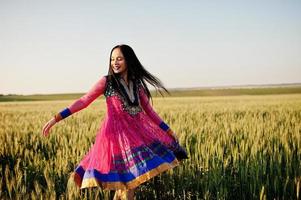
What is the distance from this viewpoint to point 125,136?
2080 millimetres

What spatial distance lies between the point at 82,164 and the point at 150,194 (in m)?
0.62

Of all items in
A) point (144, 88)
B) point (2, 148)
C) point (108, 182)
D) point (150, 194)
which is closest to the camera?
point (108, 182)

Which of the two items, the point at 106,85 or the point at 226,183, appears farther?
the point at 226,183

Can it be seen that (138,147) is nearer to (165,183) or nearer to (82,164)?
(82,164)

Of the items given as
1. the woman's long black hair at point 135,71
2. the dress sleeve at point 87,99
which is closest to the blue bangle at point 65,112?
the dress sleeve at point 87,99

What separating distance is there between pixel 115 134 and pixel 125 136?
0.07 m

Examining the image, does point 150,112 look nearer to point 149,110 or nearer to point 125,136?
point 149,110

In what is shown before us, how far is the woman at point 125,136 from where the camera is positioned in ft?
6.35

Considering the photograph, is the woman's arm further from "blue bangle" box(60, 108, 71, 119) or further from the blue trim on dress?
"blue bangle" box(60, 108, 71, 119)

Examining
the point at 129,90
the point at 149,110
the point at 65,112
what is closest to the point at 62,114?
the point at 65,112

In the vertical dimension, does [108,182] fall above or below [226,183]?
above

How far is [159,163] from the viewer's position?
6.40 feet

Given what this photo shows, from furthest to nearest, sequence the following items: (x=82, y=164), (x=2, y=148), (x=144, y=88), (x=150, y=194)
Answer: (x=2, y=148) → (x=150, y=194) → (x=144, y=88) → (x=82, y=164)

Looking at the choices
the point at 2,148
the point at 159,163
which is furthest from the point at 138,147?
the point at 2,148
